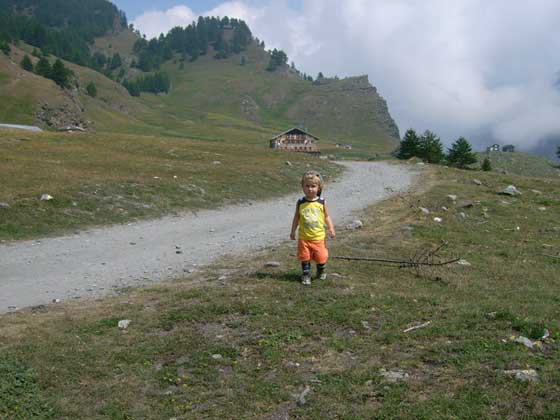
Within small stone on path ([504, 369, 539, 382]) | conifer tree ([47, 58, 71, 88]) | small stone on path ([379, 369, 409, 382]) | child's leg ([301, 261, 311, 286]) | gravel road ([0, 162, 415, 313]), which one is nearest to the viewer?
small stone on path ([504, 369, 539, 382])

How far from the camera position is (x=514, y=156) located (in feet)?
548

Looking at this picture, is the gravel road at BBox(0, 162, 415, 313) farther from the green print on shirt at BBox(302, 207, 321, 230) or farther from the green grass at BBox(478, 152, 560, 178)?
the green grass at BBox(478, 152, 560, 178)

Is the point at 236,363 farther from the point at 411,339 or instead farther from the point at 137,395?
the point at 411,339

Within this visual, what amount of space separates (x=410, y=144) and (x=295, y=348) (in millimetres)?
80280

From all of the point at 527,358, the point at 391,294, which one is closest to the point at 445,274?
the point at 391,294

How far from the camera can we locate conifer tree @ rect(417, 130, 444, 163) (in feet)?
263

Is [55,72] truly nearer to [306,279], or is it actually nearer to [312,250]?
[312,250]

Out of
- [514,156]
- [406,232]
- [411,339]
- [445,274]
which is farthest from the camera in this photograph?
[514,156]

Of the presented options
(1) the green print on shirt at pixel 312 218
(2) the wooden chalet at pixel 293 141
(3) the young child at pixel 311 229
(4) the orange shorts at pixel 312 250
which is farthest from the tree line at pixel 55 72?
(4) the orange shorts at pixel 312 250

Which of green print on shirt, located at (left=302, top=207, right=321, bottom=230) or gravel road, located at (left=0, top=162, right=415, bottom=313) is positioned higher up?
green print on shirt, located at (left=302, top=207, right=321, bottom=230)

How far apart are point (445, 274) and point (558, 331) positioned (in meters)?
3.82

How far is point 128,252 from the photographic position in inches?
562

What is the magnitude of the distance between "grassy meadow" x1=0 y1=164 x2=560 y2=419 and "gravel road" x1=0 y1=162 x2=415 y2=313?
1280mm

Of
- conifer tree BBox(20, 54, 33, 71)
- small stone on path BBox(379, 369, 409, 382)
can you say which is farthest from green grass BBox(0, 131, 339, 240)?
conifer tree BBox(20, 54, 33, 71)
